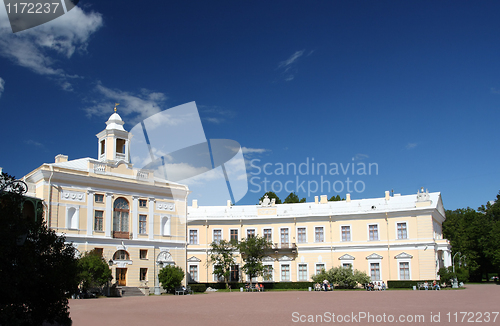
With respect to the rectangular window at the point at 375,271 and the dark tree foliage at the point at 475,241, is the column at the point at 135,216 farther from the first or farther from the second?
the dark tree foliage at the point at 475,241

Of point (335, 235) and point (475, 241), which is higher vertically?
Result: point (335, 235)

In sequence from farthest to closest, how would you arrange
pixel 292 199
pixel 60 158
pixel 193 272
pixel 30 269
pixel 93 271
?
pixel 292 199 < pixel 193 272 < pixel 60 158 < pixel 93 271 < pixel 30 269

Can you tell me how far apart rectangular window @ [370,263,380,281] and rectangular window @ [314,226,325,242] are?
16.1 ft

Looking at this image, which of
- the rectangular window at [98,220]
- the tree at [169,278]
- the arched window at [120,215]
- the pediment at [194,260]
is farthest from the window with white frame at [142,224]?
the pediment at [194,260]

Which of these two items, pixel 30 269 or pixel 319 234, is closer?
pixel 30 269

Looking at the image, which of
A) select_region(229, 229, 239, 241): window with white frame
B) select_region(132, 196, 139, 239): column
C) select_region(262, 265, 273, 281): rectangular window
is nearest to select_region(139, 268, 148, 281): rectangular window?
select_region(132, 196, 139, 239): column

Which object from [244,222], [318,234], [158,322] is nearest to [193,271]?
[244,222]

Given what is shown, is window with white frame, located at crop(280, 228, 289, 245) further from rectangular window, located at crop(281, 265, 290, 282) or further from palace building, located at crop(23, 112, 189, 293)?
palace building, located at crop(23, 112, 189, 293)

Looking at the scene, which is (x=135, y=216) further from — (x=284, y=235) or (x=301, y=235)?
(x=301, y=235)

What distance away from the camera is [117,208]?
33656mm

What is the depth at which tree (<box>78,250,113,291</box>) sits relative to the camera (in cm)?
2709

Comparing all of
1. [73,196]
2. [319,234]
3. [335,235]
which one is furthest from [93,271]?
[335,235]

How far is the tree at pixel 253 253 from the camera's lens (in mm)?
38125

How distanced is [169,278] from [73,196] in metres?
9.21
